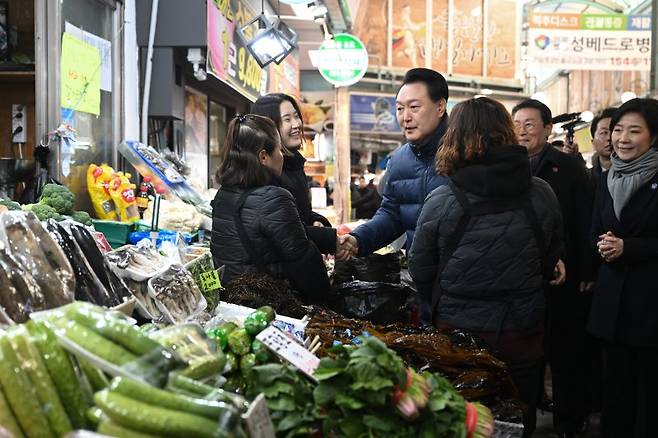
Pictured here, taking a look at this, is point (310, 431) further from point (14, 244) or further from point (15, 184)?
point (15, 184)

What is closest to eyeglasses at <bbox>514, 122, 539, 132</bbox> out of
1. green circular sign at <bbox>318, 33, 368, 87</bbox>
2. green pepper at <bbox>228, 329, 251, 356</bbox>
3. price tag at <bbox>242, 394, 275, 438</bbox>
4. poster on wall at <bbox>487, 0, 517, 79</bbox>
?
green pepper at <bbox>228, 329, 251, 356</bbox>

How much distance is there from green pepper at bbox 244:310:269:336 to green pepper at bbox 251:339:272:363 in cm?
6

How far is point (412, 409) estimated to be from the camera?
1571mm

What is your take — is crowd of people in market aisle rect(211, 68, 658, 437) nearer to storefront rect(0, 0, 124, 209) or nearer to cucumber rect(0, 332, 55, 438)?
storefront rect(0, 0, 124, 209)

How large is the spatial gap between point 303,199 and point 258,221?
0.88 meters

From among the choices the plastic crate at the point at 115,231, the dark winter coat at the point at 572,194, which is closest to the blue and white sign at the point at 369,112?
the dark winter coat at the point at 572,194

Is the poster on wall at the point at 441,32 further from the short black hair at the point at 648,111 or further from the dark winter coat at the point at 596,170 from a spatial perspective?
the short black hair at the point at 648,111

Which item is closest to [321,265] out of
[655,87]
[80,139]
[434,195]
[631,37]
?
[434,195]

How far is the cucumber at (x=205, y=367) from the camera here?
1.49 m

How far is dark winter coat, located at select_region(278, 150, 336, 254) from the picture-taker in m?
3.77

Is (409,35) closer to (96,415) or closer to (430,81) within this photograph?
(430,81)

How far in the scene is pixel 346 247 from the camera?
152 inches

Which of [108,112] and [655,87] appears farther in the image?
[655,87]

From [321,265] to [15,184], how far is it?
6.28 ft
